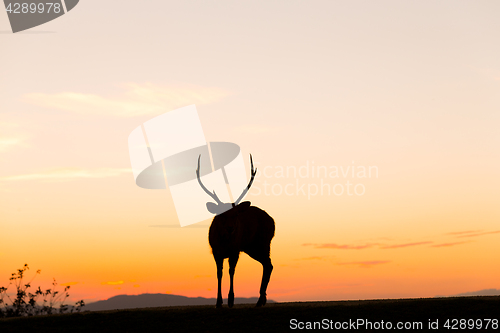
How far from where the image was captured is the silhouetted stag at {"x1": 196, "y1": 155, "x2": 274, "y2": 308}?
18.0 metres

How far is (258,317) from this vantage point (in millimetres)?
15258

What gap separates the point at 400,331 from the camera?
13859 millimetres

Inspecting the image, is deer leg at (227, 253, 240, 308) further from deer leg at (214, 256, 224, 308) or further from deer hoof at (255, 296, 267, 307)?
deer hoof at (255, 296, 267, 307)

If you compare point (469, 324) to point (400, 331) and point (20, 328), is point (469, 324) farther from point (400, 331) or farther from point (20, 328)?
point (20, 328)

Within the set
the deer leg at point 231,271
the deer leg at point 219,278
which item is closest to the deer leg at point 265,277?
the deer leg at point 231,271

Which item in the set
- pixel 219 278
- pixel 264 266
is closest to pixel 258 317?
pixel 219 278

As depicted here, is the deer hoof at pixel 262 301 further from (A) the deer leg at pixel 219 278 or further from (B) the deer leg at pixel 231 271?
(A) the deer leg at pixel 219 278

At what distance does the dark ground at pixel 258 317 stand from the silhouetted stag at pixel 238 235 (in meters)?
1.85

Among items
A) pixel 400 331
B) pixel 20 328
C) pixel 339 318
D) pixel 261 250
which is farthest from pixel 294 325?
pixel 20 328

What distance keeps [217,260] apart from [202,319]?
2960 mm

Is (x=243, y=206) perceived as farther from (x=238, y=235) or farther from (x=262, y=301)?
(x=262, y=301)

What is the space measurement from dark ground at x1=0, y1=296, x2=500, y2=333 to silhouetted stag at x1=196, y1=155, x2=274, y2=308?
185cm

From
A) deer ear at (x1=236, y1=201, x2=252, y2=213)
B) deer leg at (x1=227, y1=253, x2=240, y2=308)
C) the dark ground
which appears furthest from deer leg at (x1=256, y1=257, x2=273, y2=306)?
deer ear at (x1=236, y1=201, x2=252, y2=213)

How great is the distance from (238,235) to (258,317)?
3519 mm
